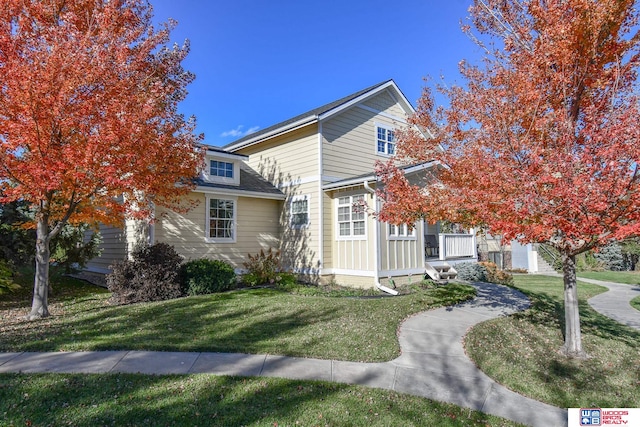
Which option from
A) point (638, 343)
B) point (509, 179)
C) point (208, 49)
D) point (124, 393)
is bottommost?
point (638, 343)

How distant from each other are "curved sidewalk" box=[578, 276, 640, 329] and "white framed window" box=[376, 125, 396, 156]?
8.56m

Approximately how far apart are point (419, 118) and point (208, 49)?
951 cm

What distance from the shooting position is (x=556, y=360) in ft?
18.5

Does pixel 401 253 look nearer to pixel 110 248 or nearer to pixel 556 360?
pixel 556 360

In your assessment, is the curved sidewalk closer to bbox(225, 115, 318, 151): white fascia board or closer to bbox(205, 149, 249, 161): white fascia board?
bbox(225, 115, 318, 151): white fascia board

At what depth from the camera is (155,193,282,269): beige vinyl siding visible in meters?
11.2

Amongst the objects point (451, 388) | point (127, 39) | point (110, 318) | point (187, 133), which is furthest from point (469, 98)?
point (110, 318)

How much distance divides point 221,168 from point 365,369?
32.1ft

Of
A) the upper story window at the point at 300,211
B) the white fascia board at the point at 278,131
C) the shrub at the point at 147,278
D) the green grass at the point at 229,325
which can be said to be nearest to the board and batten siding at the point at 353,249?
the upper story window at the point at 300,211

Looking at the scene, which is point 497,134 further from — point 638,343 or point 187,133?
point 187,133

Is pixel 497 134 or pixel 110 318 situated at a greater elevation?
pixel 497 134

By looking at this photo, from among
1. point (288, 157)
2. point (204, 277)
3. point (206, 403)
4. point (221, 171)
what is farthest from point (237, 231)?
point (206, 403)

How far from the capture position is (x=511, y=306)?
348 inches

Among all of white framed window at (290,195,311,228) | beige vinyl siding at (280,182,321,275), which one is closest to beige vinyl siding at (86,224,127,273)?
beige vinyl siding at (280,182,321,275)
